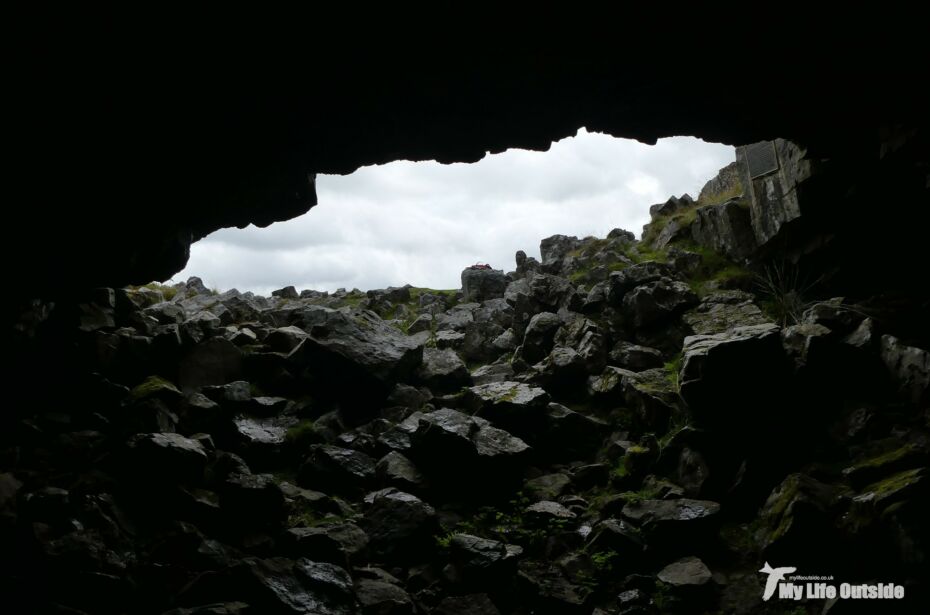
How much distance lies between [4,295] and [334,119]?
7.20 metres

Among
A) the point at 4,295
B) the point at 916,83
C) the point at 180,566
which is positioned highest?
the point at 916,83

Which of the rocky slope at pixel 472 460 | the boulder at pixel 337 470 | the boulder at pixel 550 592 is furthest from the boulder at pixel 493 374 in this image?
the boulder at pixel 550 592

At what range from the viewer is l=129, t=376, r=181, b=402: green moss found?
562 inches

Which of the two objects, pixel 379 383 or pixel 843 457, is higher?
pixel 379 383

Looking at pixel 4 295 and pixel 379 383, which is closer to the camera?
pixel 4 295

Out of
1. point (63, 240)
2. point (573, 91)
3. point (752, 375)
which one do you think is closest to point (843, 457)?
point (752, 375)

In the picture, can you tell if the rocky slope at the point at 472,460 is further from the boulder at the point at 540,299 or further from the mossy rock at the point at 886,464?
the boulder at the point at 540,299

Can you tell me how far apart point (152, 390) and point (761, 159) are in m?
17.6

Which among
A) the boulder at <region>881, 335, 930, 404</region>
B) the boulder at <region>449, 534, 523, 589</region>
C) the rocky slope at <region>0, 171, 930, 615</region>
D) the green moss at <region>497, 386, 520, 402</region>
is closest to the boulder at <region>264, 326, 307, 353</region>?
the rocky slope at <region>0, 171, 930, 615</region>

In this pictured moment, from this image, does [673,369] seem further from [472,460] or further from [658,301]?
[472,460]

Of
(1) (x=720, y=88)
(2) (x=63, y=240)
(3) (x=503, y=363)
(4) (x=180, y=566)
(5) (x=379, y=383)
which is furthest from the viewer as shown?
(3) (x=503, y=363)

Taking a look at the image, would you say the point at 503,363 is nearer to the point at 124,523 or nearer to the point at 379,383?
the point at 379,383

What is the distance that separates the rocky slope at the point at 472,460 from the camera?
9367 millimetres

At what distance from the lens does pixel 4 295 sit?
11234mm
